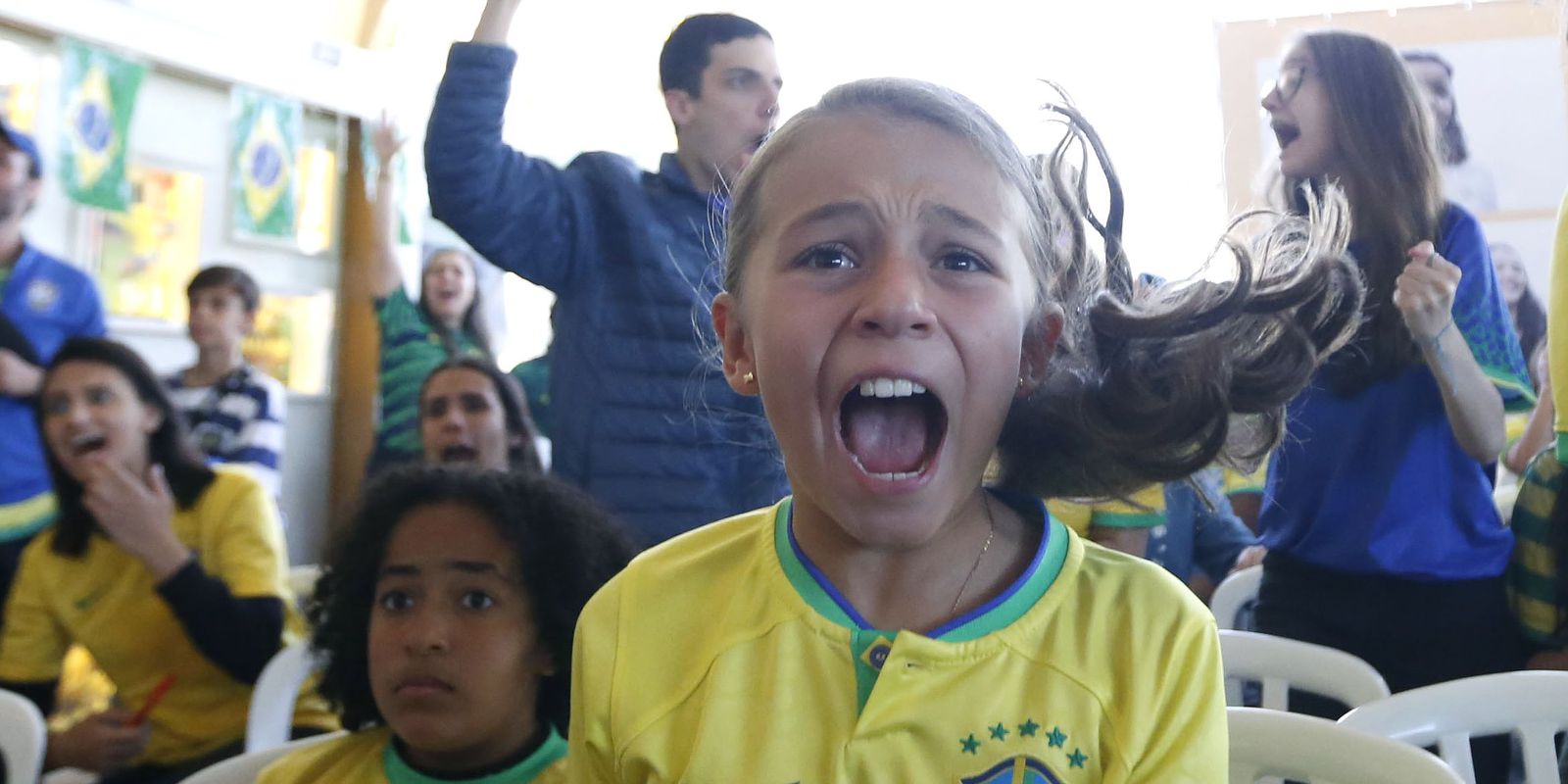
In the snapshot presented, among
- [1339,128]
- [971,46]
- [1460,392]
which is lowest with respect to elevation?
[1460,392]

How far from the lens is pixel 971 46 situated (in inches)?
194

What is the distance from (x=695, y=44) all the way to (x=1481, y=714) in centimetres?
149

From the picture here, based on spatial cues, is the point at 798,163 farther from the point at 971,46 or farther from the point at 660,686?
the point at 971,46

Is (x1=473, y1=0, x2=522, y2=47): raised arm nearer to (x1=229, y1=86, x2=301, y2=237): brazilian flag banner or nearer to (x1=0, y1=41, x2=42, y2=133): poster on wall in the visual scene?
(x1=0, y1=41, x2=42, y2=133): poster on wall

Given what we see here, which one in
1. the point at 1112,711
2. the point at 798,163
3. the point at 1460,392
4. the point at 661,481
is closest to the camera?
the point at 1112,711

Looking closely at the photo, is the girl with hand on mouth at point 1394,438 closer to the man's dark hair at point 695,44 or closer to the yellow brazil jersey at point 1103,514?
the yellow brazil jersey at point 1103,514

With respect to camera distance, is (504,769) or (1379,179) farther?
(1379,179)

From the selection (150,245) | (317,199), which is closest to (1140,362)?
(150,245)

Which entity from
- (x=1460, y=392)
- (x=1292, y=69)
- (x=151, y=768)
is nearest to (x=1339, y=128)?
(x=1292, y=69)

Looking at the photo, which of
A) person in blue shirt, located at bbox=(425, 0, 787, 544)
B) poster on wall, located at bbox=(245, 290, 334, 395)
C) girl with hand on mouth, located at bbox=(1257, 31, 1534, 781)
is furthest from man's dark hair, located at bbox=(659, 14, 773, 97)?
poster on wall, located at bbox=(245, 290, 334, 395)

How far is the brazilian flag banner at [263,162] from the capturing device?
555 cm

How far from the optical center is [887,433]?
1018mm

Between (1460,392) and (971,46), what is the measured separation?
3286 mm

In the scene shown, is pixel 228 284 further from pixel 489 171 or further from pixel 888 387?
pixel 888 387
